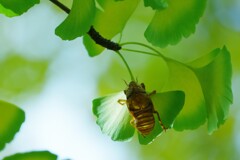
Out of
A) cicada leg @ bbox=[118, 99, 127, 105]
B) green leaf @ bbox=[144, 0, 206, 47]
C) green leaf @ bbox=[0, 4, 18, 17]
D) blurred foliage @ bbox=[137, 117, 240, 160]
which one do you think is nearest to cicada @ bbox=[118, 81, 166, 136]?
cicada leg @ bbox=[118, 99, 127, 105]

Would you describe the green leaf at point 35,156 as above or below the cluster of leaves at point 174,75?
below

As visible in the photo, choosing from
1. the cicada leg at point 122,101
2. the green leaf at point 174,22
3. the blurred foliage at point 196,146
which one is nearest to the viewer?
the green leaf at point 174,22

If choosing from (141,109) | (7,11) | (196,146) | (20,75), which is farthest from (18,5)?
(196,146)

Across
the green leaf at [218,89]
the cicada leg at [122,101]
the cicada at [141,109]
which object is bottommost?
the cicada leg at [122,101]

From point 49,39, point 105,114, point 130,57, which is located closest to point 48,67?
point 49,39

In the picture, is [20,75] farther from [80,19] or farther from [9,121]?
[80,19]

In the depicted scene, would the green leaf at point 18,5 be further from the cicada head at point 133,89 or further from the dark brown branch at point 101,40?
the cicada head at point 133,89

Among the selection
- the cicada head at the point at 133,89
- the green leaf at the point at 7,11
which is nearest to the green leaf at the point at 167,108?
the cicada head at the point at 133,89

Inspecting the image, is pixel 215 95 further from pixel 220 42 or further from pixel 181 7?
pixel 220 42
